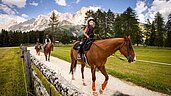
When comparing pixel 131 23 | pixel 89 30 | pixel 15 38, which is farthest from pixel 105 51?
A: pixel 15 38

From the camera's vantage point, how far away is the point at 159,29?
228 ft

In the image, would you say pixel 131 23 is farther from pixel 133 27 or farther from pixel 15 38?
pixel 15 38

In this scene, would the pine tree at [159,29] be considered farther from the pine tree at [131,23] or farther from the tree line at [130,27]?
the pine tree at [131,23]

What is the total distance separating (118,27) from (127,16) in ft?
16.3

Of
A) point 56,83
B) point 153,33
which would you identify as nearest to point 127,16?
point 153,33

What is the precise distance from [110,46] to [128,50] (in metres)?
0.75

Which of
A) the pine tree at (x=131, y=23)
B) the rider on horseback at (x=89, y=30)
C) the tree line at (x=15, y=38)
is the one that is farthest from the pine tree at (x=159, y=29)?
the tree line at (x=15, y=38)

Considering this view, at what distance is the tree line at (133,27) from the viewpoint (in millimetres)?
64438

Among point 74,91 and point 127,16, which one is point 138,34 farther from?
point 74,91

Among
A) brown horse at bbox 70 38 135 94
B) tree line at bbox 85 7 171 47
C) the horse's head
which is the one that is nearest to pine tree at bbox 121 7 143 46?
tree line at bbox 85 7 171 47

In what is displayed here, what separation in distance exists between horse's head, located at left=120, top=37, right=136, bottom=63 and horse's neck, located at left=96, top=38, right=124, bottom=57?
0.17 m

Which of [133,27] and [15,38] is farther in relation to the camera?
[15,38]

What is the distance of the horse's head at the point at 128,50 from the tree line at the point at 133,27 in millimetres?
51762

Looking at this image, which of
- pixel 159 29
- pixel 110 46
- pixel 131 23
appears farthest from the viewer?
pixel 159 29
